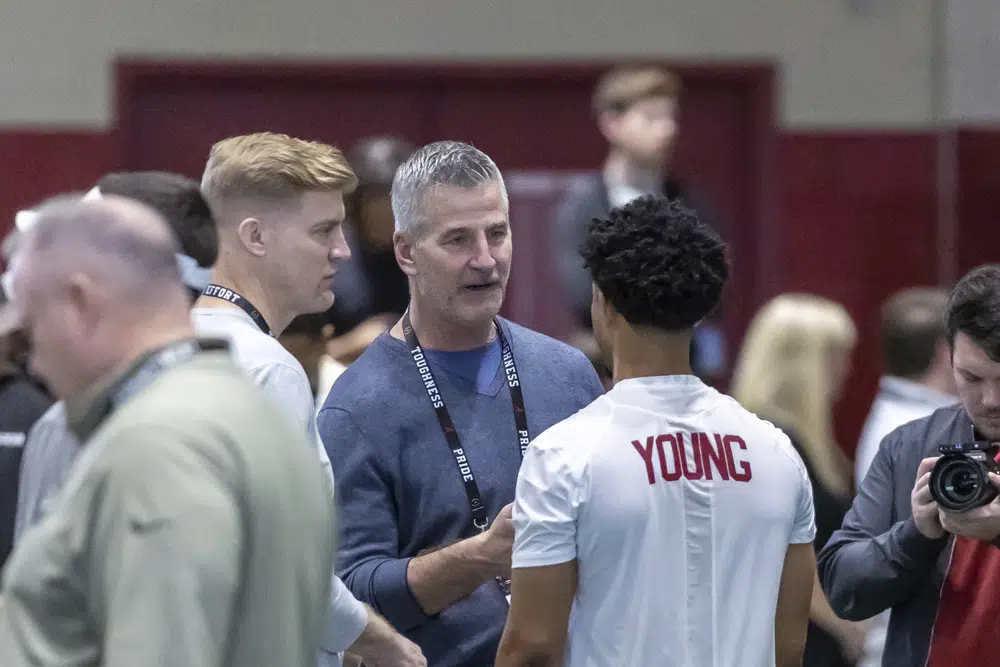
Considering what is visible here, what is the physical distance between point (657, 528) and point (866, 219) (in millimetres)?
4831

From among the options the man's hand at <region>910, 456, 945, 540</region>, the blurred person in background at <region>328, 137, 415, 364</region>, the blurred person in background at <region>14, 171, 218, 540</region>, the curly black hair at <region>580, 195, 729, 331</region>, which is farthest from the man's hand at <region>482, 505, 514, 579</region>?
the blurred person in background at <region>328, 137, 415, 364</region>

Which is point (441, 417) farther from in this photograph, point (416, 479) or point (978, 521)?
point (978, 521)

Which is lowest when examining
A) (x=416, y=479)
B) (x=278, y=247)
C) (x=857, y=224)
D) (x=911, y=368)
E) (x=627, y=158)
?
(x=911, y=368)

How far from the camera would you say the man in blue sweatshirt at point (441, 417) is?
3070 millimetres

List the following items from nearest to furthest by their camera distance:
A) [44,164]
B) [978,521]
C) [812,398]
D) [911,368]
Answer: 1. [978,521]
2. [911,368]
3. [812,398]
4. [44,164]

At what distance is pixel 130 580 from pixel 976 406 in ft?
6.11

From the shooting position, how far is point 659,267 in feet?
8.67

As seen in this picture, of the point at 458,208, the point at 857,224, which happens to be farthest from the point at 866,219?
the point at 458,208

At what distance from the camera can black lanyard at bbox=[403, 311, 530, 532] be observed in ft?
10.1

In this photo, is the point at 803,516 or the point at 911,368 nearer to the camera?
the point at 803,516

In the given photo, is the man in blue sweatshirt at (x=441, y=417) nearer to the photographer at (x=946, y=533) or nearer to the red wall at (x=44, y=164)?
the photographer at (x=946, y=533)

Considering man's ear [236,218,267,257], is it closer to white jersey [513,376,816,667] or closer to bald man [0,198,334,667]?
white jersey [513,376,816,667]

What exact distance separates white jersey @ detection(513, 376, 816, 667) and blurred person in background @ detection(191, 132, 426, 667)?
0.47 metres

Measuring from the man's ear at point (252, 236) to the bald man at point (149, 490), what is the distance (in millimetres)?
1056
